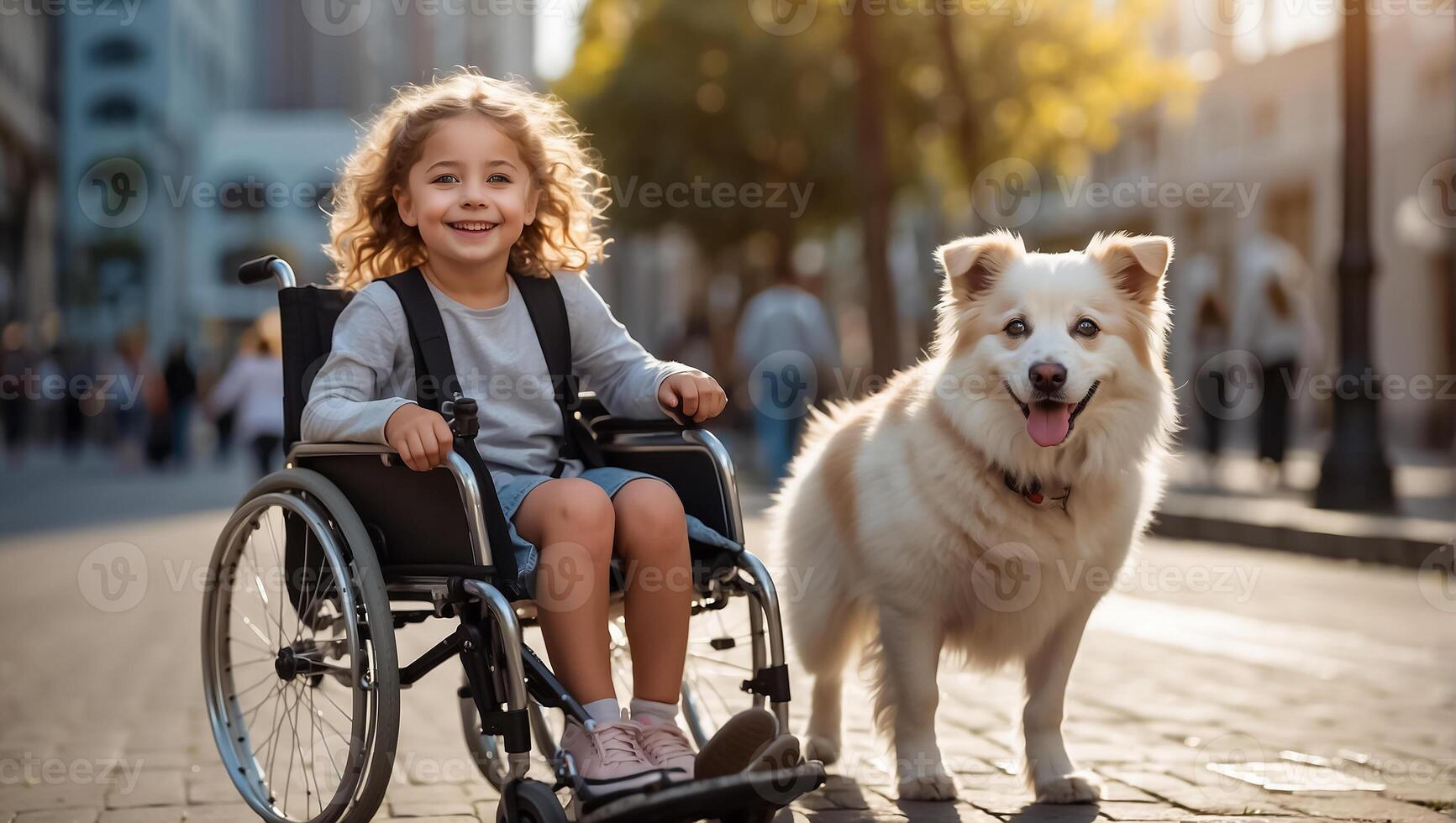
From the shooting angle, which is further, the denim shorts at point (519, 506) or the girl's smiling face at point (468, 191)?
the girl's smiling face at point (468, 191)

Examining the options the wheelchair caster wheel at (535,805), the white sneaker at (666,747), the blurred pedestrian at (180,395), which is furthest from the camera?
the blurred pedestrian at (180,395)

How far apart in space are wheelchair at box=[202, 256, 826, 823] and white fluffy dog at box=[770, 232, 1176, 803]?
0.45 meters

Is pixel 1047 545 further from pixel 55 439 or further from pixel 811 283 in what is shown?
pixel 55 439

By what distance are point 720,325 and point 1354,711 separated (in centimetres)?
3145

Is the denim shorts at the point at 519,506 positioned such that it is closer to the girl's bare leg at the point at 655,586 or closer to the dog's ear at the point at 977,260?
the girl's bare leg at the point at 655,586

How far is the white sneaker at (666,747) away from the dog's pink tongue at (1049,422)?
111 centimetres

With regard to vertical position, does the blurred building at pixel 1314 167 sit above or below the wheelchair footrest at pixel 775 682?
above

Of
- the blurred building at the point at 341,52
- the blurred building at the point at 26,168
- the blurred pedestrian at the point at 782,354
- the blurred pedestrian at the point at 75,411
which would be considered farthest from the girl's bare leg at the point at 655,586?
the blurred building at the point at 341,52

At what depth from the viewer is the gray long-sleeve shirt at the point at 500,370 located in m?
3.72

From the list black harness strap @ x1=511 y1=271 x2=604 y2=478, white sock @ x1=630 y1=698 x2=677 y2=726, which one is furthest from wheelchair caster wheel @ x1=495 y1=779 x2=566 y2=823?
black harness strap @ x1=511 y1=271 x2=604 y2=478

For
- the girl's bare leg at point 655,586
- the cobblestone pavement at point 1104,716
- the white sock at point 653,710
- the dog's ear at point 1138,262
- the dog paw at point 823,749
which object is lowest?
the cobblestone pavement at point 1104,716

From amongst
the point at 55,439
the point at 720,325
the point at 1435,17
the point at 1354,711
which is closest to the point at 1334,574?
the point at 1354,711

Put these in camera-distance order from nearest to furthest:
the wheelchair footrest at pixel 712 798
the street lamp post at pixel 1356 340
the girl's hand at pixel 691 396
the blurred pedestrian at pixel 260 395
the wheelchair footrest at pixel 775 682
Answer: the wheelchair footrest at pixel 712 798 → the wheelchair footrest at pixel 775 682 → the girl's hand at pixel 691 396 → the street lamp post at pixel 1356 340 → the blurred pedestrian at pixel 260 395

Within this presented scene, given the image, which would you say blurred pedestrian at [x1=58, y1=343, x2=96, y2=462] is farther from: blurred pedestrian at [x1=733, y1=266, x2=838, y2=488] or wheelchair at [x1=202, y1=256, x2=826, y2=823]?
wheelchair at [x1=202, y1=256, x2=826, y2=823]
